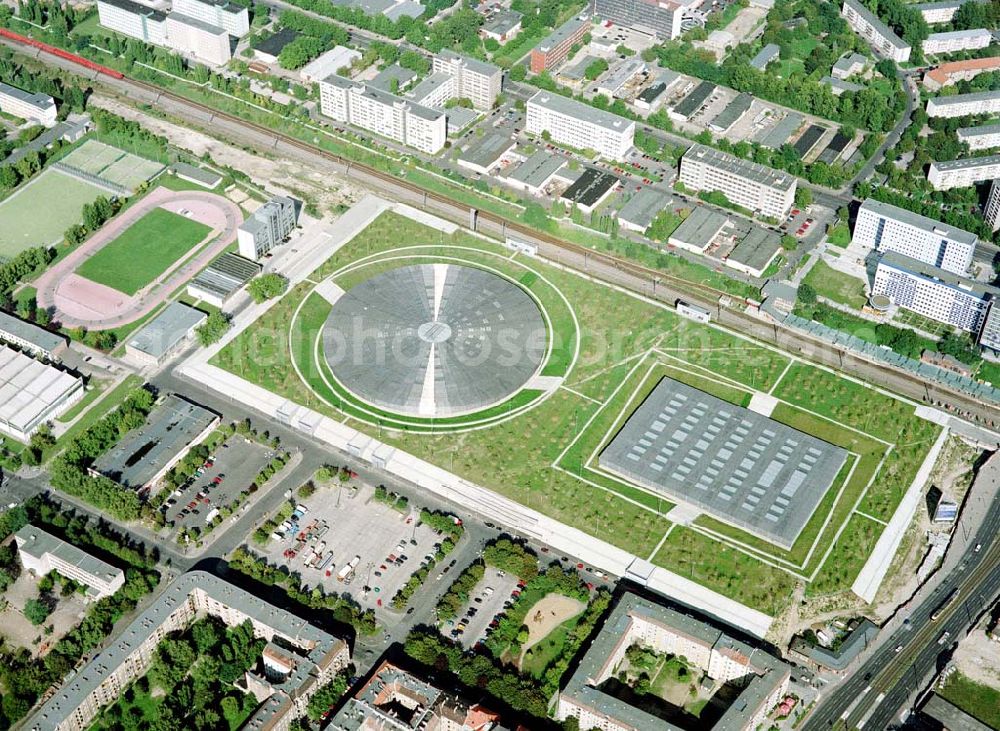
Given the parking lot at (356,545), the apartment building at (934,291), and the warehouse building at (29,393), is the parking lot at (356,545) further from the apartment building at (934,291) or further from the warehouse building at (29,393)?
the apartment building at (934,291)

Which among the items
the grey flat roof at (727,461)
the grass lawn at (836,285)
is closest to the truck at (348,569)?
the grey flat roof at (727,461)

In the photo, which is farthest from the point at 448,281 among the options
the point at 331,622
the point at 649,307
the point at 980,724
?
the point at 980,724

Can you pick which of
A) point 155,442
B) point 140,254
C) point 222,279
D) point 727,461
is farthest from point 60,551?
point 727,461

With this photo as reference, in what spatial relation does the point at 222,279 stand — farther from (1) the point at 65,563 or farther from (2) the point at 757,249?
(2) the point at 757,249

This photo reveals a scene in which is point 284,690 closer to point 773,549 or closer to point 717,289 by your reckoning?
point 773,549

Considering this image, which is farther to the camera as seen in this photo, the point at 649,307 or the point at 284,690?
the point at 649,307

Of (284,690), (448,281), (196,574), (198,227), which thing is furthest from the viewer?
(198,227)

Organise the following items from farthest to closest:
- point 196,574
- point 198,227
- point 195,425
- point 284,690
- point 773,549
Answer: point 198,227 → point 195,425 → point 773,549 → point 196,574 → point 284,690
